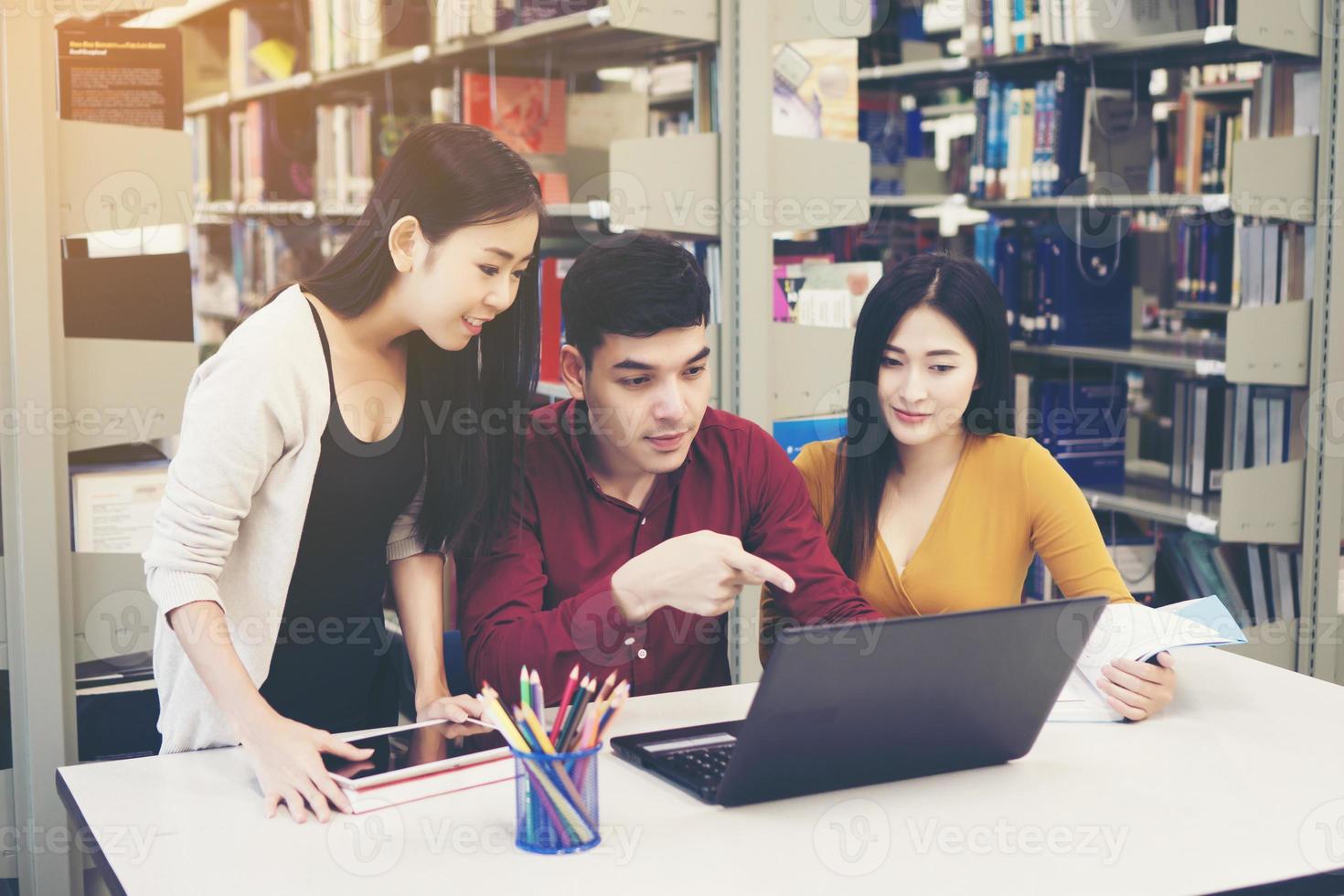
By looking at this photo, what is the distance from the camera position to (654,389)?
1551 millimetres

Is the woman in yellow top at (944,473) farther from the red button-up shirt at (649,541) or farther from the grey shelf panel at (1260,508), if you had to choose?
the grey shelf panel at (1260,508)

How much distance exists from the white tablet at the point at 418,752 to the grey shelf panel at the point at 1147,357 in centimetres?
240

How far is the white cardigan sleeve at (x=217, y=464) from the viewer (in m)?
1.30

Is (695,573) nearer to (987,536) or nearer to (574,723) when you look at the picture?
(574,723)

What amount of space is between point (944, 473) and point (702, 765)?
0.76m

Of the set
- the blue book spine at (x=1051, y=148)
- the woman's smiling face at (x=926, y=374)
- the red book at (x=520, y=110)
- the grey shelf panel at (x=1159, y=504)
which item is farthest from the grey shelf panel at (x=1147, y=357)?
the woman's smiling face at (x=926, y=374)

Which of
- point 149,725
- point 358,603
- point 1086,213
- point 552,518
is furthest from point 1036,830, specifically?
point 1086,213

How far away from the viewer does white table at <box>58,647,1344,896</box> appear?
1050 mm

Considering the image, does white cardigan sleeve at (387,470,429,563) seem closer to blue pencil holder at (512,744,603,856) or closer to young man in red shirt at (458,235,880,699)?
young man in red shirt at (458,235,880,699)

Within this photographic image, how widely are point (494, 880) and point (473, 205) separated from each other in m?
0.73

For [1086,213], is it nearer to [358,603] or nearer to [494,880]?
[358,603]

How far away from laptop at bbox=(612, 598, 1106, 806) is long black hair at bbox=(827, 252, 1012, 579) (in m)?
0.59

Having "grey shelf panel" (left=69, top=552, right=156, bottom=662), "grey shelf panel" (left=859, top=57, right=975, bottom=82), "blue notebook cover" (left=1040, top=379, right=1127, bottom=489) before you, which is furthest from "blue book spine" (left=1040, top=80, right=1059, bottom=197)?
"grey shelf panel" (left=69, top=552, right=156, bottom=662)

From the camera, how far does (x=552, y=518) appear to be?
166 cm
